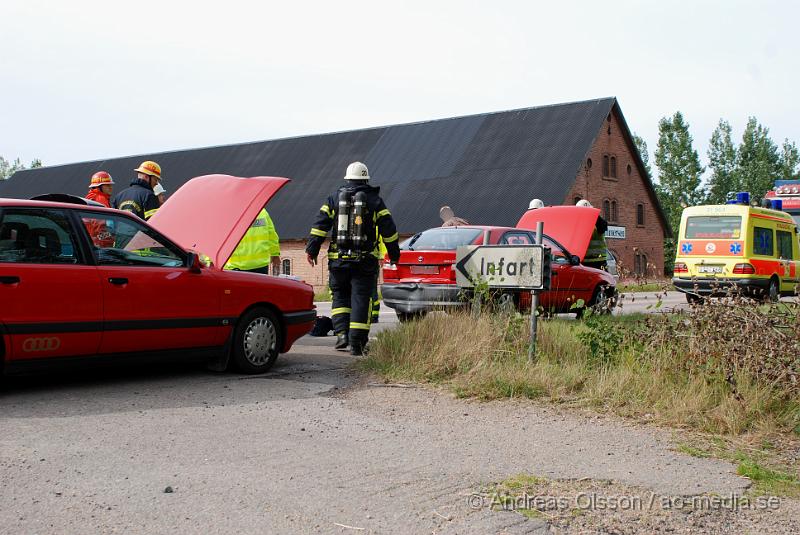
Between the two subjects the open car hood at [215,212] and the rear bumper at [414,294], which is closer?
the open car hood at [215,212]

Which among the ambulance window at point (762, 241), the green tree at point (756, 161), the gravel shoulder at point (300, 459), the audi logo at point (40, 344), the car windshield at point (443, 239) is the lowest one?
the gravel shoulder at point (300, 459)

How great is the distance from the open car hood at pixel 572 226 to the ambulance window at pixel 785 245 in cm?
918

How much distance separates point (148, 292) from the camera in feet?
22.9

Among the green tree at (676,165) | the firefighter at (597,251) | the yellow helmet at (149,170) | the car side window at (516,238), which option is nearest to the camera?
the yellow helmet at (149,170)

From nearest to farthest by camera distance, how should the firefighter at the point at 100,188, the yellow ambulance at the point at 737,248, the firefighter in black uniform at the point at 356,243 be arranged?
the firefighter in black uniform at the point at 356,243 → the firefighter at the point at 100,188 → the yellow ambulance at the point at 737,248

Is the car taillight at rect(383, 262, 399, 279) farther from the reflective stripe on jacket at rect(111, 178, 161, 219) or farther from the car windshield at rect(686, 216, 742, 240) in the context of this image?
the car windshield at rect(686, 216, 742, 240)

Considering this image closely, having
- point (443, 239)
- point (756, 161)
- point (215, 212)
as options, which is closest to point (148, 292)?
point (215, 212)

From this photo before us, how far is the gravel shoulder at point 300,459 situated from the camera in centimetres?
387

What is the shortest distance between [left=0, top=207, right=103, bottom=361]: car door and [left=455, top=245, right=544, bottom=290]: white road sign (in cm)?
338

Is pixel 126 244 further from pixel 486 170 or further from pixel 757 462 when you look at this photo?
pixel 486 170

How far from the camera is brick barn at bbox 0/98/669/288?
121 ft

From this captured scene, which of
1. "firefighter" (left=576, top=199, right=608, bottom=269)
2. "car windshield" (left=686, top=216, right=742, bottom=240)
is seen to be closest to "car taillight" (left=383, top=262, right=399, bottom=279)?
"firefighter" (left=576, top=199, right=608, bottom=269)

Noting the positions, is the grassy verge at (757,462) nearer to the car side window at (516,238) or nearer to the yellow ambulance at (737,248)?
the car side window at (516,238)

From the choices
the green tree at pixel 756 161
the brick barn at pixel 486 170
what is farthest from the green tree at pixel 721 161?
the brick barn at pixel 486 170
